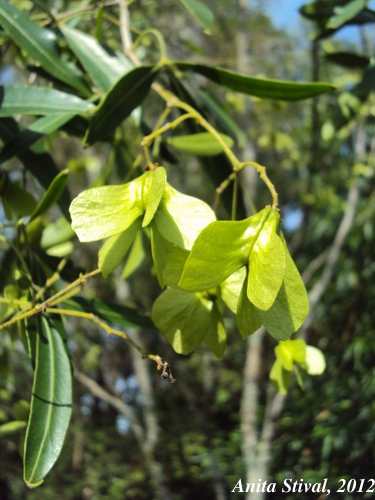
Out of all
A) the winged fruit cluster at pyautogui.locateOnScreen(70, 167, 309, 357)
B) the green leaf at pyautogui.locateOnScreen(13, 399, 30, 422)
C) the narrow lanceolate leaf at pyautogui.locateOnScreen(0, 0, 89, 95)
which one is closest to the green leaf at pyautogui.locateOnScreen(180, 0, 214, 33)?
the narrow lanceolate leaf at pyautogui.locateOnScreen(0, 0, 89, 95)

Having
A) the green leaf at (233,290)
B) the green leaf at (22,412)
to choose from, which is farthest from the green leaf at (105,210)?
the green leaf at (22,412)

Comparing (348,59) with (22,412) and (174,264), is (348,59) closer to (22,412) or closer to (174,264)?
(174,264)

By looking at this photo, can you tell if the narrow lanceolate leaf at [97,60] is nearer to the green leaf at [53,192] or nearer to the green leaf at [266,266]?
the green leaf at [53,192]

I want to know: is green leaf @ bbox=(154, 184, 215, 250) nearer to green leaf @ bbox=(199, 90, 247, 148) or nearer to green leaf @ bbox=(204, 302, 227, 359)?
green leaf @ bbox=(204, 302, 227, 359)

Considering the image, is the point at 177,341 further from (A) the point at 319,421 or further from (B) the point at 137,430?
(A) the point at 319,421

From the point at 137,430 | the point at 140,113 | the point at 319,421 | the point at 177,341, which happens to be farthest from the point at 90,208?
the point at 319,421
